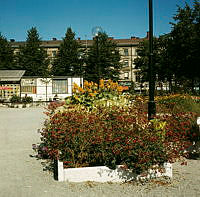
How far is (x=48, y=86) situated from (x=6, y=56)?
2081 cm

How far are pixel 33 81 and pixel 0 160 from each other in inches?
1095

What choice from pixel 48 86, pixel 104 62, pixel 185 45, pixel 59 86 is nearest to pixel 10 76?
pixel 48 86

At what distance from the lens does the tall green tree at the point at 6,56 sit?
47.0m

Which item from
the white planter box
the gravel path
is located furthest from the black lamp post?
the white planter box

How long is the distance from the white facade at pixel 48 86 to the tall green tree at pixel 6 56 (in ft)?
55.6

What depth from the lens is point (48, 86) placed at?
32.8 metres

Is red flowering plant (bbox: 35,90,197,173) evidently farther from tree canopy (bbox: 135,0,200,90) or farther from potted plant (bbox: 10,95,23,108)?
potted plant (bbox: 10,95,23,108)

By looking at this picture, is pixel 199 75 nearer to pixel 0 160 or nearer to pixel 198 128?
pixel 198 128

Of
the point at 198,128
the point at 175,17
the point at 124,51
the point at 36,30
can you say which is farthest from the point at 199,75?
the point at 124,51

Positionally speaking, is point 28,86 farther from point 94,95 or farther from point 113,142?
point 113,142

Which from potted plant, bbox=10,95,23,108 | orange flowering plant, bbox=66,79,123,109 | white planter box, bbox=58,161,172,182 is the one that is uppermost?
orange flowering plant, bbox=66,79,123,109

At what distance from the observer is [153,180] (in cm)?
418

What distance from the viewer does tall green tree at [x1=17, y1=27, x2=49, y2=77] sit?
1810 inches

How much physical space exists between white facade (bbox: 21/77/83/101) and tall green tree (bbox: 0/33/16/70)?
1694cm
